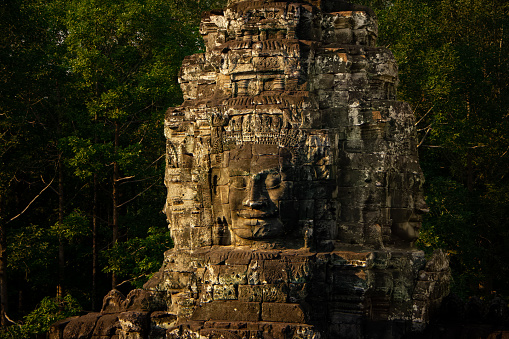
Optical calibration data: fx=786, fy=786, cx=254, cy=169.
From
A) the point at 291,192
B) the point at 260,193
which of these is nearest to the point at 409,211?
the point at 291,192

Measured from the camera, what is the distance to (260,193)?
471 inches

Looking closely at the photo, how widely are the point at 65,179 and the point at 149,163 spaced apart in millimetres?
2445

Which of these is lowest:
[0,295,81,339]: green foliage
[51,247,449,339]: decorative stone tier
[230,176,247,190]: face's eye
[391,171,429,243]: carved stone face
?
[0,295,81,339]: green foliage

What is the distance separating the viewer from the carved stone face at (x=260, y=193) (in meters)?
11.9

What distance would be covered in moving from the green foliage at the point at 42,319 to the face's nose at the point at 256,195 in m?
7.36

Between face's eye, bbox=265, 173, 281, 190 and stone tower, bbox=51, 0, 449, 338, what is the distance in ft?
0.10

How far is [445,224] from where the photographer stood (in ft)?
61.2

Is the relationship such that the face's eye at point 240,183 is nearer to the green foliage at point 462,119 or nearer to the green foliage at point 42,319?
the green foliage at point 42,319

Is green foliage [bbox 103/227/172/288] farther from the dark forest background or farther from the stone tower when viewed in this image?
the stone tower

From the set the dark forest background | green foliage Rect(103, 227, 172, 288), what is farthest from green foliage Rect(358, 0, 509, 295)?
green foliage Rect(103, 227, 172, 288)

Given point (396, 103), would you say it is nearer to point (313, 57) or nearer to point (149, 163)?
point (313, 57)

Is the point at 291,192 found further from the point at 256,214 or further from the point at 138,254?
the point at 138,254

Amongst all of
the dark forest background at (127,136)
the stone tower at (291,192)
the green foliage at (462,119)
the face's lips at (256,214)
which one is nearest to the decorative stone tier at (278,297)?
the stone tower at (291,192)

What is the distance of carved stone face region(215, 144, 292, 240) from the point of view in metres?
11.9
